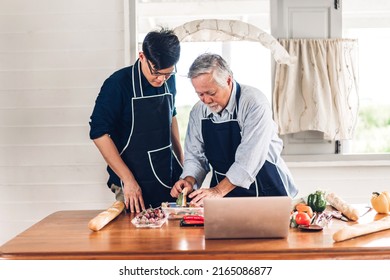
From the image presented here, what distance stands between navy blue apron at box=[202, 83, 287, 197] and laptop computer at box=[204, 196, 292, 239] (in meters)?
0.75

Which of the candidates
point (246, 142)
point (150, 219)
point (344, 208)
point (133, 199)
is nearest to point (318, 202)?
point (344, 208)

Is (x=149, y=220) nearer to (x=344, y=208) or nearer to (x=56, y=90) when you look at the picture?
(x=344, y=208)

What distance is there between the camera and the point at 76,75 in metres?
4.80

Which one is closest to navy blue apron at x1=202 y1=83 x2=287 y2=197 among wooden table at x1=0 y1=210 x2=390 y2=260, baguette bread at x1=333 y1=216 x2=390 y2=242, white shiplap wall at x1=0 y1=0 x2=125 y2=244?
wooden table at x1=0 y1=210 x2=390 y2=260

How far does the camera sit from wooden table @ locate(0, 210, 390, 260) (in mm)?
2209

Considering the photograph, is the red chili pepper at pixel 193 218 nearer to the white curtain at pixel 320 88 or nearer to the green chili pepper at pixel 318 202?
the green chili pepper at pixel 318 202

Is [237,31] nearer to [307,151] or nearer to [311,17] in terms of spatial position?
[311,17]

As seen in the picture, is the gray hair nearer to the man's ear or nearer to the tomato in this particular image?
the man's ear

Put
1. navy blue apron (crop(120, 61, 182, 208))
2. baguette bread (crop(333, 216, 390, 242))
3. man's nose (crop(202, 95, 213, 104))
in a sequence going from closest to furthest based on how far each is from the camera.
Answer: baguette bread (crop(333, 216, 390, 242))
man's nose (crop(202, 95, 213, 104))
navy blue apron (crop(120, 61, 182, 208))

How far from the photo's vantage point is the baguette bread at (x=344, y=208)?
2.77 metres

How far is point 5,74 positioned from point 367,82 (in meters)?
4.24

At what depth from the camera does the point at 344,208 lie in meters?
2.89

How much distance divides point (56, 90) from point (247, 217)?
291 centimetres

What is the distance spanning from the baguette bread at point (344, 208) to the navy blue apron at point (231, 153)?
0.27m
